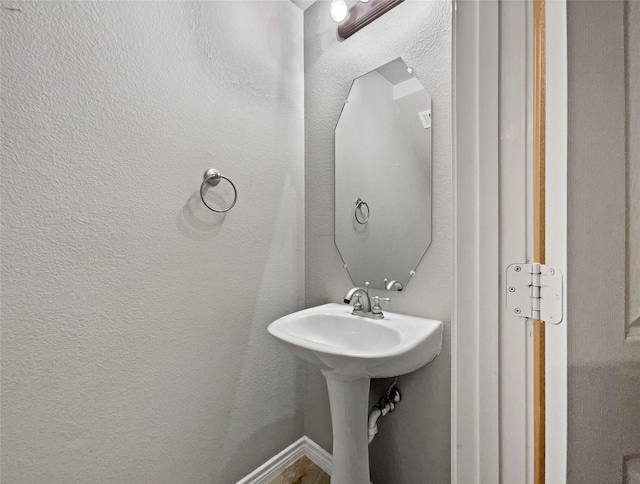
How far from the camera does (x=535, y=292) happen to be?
458 millimetres

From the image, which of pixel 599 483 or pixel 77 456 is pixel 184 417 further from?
pixel 599 483

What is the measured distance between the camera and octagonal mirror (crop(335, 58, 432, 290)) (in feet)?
3.65

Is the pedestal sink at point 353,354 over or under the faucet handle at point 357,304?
under

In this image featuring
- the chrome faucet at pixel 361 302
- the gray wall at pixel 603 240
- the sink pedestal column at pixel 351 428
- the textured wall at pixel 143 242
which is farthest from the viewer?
the chrome faucet at pixel 361 302

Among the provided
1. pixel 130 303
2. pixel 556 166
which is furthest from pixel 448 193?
pixel 130 303

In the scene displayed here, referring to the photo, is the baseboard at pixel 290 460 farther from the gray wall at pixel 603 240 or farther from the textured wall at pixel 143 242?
the gray wall at pixel 603 240

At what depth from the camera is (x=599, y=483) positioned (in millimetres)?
435

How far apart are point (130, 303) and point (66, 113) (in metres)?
0.58

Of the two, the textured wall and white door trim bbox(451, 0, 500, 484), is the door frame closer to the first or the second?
white door trim bbox(451, 0, 500, 484)

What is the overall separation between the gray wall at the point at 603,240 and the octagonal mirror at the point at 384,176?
66 cm

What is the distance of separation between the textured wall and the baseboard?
0.05 m

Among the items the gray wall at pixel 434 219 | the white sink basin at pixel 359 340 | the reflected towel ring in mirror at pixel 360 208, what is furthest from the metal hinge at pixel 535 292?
the reflected towel ring in mirror at pixel 360 208

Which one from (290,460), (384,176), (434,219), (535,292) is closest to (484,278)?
(535,292)

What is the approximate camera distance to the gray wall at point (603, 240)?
417 millimetres
